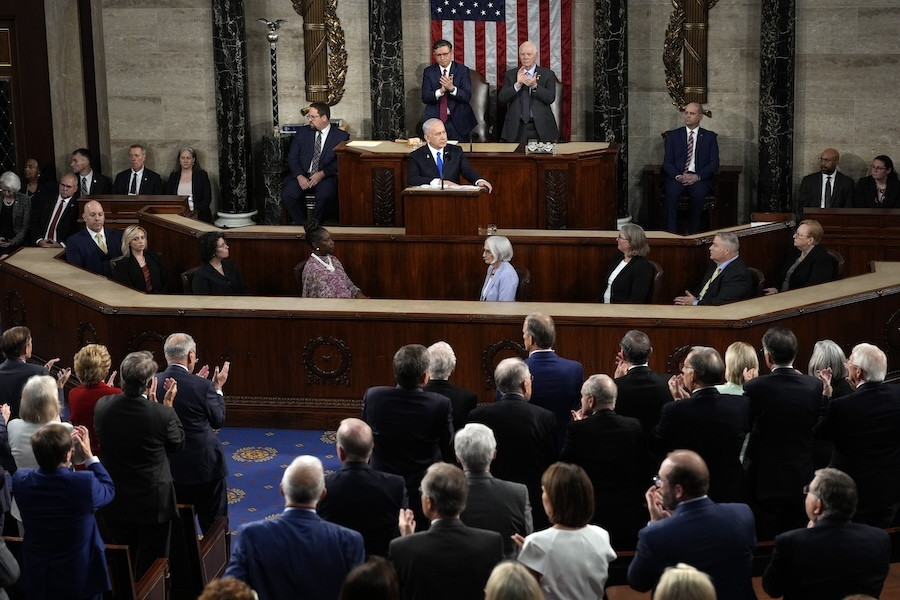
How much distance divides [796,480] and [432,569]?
104 inches

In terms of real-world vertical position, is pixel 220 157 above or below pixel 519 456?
above

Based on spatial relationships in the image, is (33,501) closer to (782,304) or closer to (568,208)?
(782,304)

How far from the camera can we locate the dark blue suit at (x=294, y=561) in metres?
4.60

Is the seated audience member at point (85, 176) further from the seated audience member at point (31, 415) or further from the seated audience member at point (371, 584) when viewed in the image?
the seated audience member at point (371, 584)

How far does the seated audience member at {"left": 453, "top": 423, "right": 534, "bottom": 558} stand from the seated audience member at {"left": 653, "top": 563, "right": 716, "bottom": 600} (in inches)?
52.9

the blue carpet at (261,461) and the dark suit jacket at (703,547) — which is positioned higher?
the dark suit jacket at (703,547)

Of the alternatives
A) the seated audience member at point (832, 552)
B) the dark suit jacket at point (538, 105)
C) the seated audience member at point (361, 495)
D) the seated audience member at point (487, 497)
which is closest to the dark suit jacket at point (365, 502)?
the seated audience member at point (361, 495)

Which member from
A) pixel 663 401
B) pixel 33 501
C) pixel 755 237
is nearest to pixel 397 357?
pixel 663 401

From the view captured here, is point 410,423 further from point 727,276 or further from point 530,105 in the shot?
point 530,105

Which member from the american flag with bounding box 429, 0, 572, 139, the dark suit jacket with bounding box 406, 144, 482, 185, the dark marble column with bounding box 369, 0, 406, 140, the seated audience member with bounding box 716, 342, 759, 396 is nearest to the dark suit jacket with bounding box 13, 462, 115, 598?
the seated audience member with bounding box 716, 342, 759, 396

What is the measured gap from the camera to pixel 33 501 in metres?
5.10

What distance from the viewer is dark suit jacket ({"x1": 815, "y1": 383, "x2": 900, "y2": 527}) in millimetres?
6148

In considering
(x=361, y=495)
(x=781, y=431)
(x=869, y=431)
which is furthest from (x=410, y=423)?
(x=869, y=431)

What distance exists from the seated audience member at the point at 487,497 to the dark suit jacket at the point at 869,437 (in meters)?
1.91
